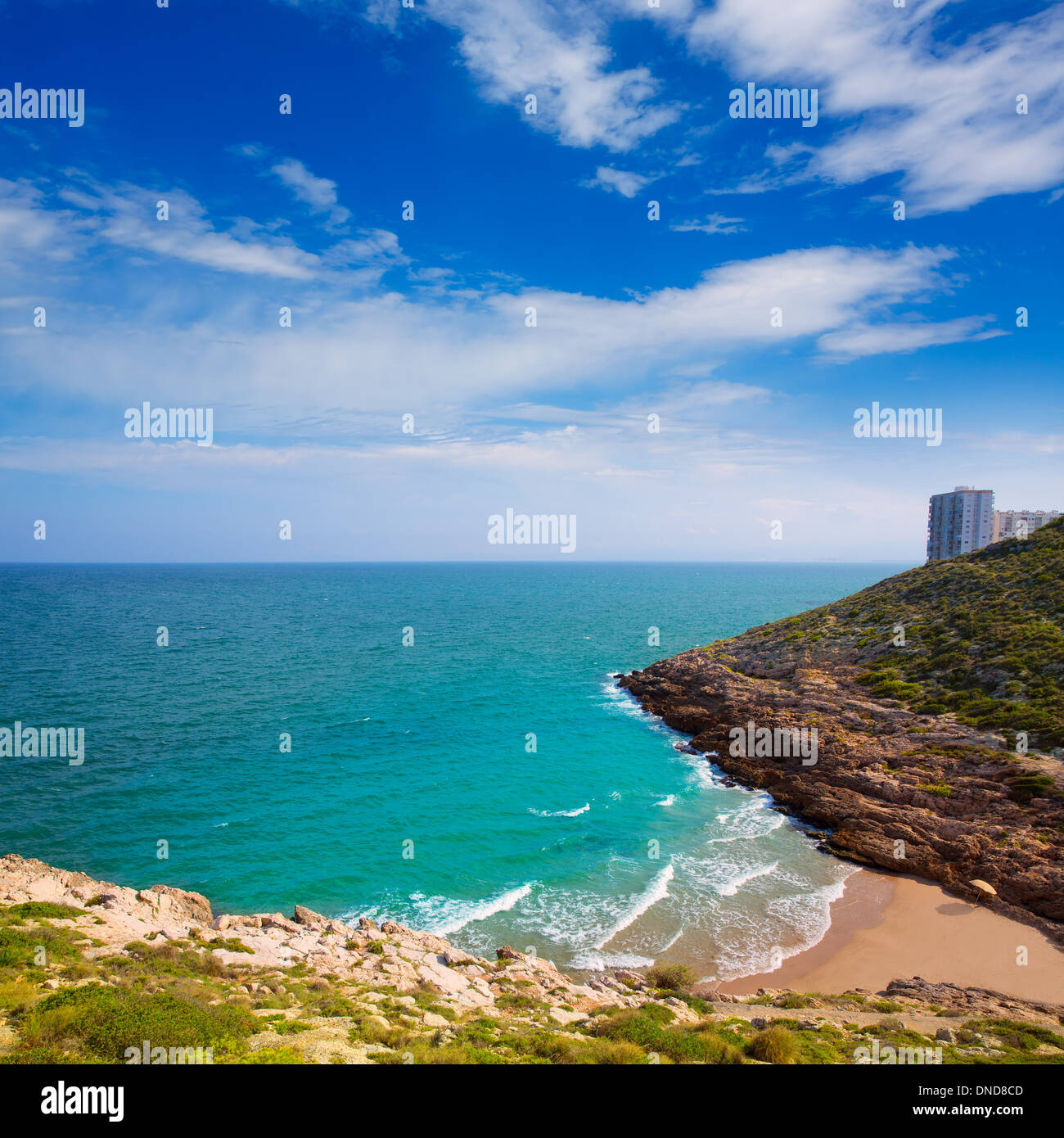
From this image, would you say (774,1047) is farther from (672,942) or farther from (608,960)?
(672,942)

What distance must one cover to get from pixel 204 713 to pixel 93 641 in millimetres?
40722

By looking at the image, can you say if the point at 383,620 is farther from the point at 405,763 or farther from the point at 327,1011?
the point at 327,1011

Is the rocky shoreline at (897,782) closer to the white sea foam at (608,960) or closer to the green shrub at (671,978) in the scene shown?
the green shrub at (671,978)

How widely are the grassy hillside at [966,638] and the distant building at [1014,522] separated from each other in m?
51.7

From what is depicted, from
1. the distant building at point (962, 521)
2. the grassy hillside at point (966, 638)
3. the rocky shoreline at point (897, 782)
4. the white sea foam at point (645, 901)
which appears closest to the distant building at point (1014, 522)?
the distant building at point (962, 521)

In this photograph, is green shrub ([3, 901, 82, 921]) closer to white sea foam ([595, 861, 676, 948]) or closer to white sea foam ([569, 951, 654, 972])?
white sea foam ([569, 951, 654, 972])

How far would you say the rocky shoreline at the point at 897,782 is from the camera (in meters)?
24.5

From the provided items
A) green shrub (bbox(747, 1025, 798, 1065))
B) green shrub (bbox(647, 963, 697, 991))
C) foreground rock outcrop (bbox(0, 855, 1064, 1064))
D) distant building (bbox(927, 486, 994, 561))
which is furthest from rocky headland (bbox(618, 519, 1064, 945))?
distant building (bbox(927, 486, 994, 561))

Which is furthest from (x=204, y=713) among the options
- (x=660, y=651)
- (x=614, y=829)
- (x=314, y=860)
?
(x=660, y=651)

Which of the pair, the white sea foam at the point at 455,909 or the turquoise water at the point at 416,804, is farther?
the turquoise water at the point at 416,804

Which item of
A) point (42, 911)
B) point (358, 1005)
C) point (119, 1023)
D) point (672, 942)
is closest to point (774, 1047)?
point (358, 1005)

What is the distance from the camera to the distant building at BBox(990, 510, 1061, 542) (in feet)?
348

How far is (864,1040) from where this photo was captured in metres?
14.5

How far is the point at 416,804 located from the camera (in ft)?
110
